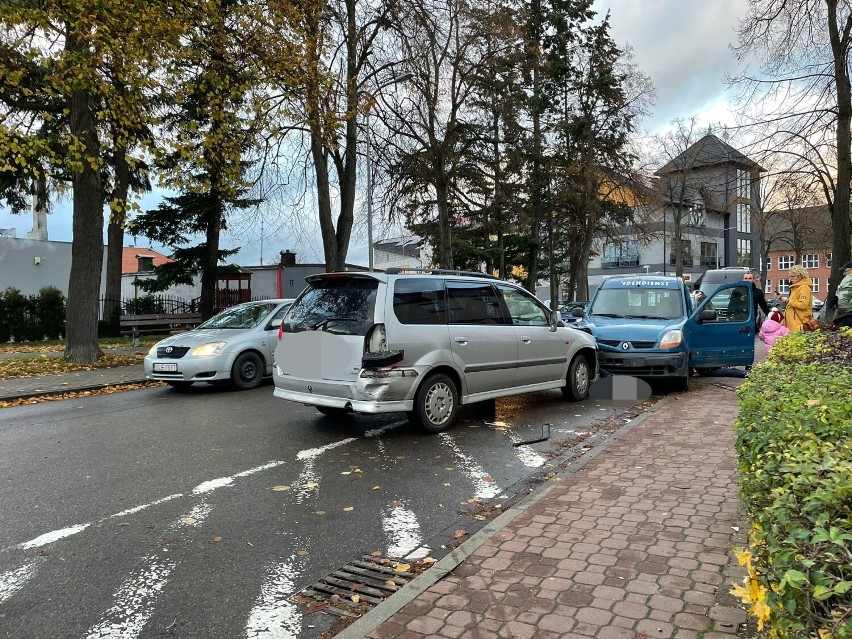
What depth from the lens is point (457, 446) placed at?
22.3ft

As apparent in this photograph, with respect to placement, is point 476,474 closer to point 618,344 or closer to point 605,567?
point 605,567

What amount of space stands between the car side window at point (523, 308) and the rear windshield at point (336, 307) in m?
2.30

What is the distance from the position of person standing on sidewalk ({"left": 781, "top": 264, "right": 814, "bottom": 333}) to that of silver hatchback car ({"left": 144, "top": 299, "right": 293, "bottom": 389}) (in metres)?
8.99

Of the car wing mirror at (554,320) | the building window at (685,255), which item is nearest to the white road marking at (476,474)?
the car wing mirror at (554,320)

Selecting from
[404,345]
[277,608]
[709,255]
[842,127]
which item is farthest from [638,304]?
[709,255]

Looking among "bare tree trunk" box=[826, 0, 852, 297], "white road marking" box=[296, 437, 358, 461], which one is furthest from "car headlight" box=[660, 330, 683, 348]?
"bare tree trunk" box=[826, 0, 852, 297]

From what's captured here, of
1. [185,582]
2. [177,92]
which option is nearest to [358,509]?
[185,582]

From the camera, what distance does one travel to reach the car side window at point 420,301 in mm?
6985

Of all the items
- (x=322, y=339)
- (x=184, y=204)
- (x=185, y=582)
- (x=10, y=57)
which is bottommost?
(x=185, y=582)

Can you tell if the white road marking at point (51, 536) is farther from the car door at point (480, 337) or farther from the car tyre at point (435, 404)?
the car door at point (480, 337)

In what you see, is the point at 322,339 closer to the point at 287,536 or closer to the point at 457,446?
the point at 457,446

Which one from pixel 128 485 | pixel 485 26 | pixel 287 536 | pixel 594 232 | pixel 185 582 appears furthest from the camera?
pixel 594 232

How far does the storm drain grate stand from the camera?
3348mm

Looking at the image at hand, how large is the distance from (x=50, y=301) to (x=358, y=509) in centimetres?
2202
